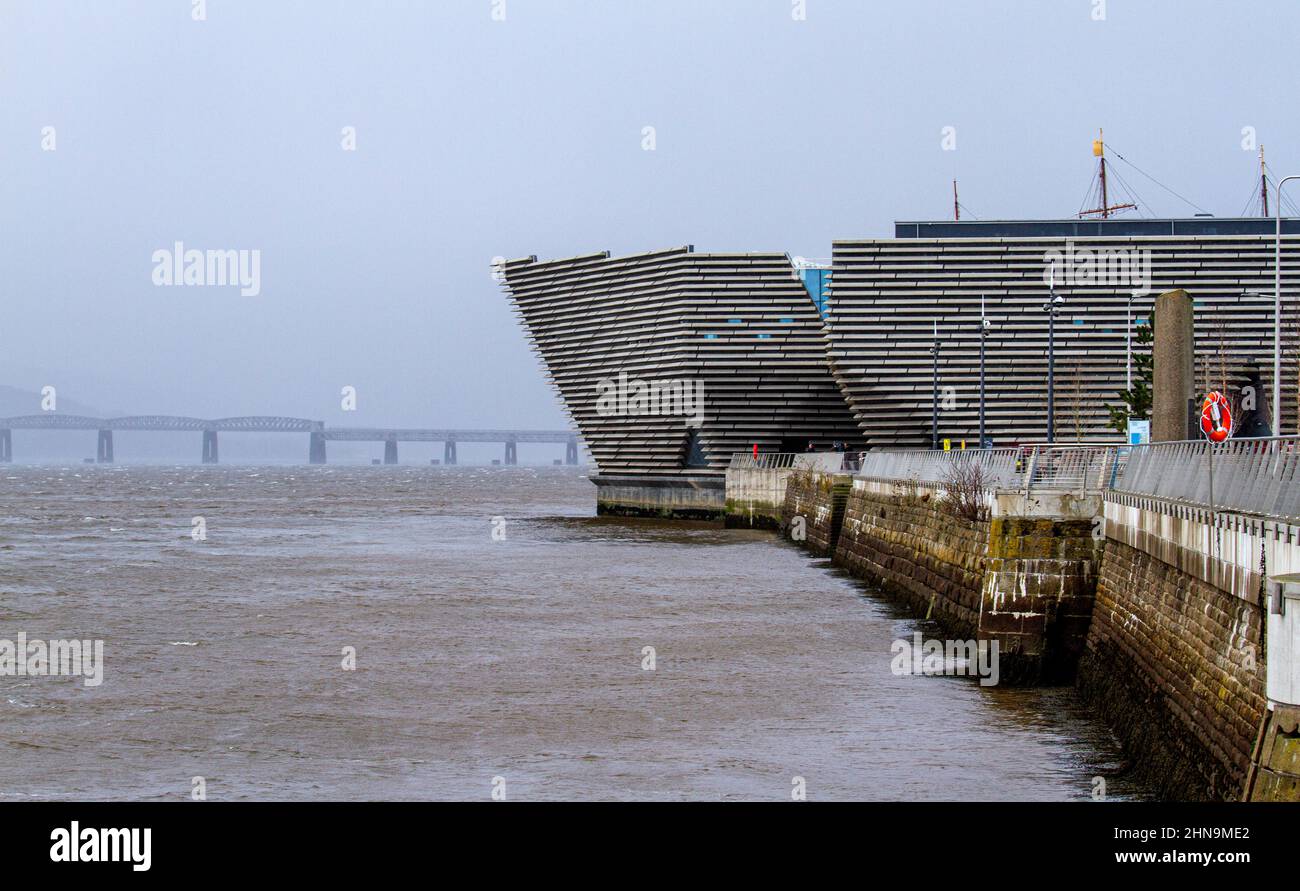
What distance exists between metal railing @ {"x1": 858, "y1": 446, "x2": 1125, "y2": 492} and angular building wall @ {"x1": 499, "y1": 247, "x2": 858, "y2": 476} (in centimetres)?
4720

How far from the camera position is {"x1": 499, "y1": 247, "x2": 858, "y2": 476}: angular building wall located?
92.2 m

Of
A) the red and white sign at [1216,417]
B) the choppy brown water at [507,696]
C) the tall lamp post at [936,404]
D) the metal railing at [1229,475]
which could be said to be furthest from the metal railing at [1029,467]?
the tall lamp post at [936,404]

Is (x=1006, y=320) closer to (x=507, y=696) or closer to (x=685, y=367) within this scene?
(x=685, y=367)

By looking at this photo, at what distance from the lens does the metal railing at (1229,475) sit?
15297 millimetres

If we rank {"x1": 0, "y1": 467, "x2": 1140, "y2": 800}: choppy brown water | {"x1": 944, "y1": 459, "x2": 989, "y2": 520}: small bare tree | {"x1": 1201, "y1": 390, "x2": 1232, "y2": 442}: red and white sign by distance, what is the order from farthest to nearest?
1. {"x1": 944, "y1": 459, "x2": 989, "y2": 520}: small bare tree
2. {"x1": 1201, "y1": 390, "x2": 1232, "y2": 442}: red and white sign
3. {"x1": 0, "y1": 467, "x2": 1140, "y2": 800}: choppy brown water

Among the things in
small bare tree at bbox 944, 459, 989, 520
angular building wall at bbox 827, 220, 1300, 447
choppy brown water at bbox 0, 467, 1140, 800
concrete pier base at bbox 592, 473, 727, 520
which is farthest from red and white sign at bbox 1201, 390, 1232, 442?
angular building wall at bbox 827, 220, 1300, 447

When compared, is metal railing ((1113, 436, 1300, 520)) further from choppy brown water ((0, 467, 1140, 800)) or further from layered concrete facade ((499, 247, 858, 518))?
layered concrete facade ((499, 247, 858, 518))

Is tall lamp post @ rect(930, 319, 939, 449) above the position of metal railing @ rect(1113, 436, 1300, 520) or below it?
above

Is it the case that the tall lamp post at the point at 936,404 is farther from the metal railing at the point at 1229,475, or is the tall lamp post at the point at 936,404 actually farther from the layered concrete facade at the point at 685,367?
the metal railing at the point at 1229,475

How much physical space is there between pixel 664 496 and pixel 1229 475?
78.0 metres

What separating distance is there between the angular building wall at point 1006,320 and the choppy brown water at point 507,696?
136 ft

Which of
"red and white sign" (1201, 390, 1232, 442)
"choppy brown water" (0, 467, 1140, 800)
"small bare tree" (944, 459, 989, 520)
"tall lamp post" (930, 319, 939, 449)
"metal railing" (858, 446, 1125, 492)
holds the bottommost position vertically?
"choppy brown water" (0, 467, 1140, 800)

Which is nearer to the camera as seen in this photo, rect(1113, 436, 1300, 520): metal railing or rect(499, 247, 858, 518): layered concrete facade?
rect(1113, 436, 1300, 520): metal railing

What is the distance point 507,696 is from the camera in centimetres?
2452
